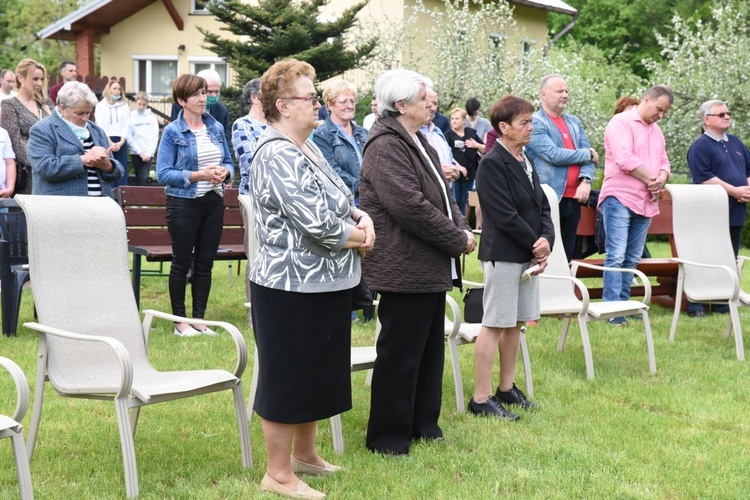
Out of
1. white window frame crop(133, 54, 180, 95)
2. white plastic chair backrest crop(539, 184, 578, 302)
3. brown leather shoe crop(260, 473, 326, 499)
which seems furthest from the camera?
white window frame crop(133, 54, 180, 95)

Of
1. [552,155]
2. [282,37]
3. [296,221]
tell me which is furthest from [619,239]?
[282,37]

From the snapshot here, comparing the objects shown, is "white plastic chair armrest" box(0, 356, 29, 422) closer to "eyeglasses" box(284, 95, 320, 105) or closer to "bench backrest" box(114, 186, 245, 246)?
"eyeglasses" box(284, 95, 320, 105)

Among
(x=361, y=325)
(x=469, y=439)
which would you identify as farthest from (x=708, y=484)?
(x=361, y=325)

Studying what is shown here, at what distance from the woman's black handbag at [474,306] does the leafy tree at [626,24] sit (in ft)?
133

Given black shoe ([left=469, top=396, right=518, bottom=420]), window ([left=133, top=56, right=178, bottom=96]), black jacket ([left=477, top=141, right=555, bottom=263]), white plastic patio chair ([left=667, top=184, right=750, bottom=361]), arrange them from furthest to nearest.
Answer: window ([left=133, top=56, right=178, bottom=96]) < white plastic patio chair ([left=667, top=184, right=750, bottom=361]) < black shoe ([left=469, top=396, right=518, bottom=420]) < black jacket ([left=477, top=141, right=555, bottom=263])

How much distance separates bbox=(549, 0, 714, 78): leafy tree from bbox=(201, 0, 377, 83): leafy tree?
25.2m

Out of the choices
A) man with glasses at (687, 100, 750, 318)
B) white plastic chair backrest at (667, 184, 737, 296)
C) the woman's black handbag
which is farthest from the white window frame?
the woman's black handbag

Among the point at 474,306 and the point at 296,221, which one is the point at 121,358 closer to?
the point at 296,221

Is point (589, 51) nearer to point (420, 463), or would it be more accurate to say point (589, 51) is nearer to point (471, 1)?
point (471, 1)

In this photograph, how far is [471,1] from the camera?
2836cm

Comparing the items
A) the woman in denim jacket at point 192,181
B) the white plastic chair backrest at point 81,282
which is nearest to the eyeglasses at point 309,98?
the white plastic chair backrest at point 81,282

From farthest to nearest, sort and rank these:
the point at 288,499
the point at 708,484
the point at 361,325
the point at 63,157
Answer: the point at 361,325, the point at 63,157, the point at 708,484, the point at 288,499

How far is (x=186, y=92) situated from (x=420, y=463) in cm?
392

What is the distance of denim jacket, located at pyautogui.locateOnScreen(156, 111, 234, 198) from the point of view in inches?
297
